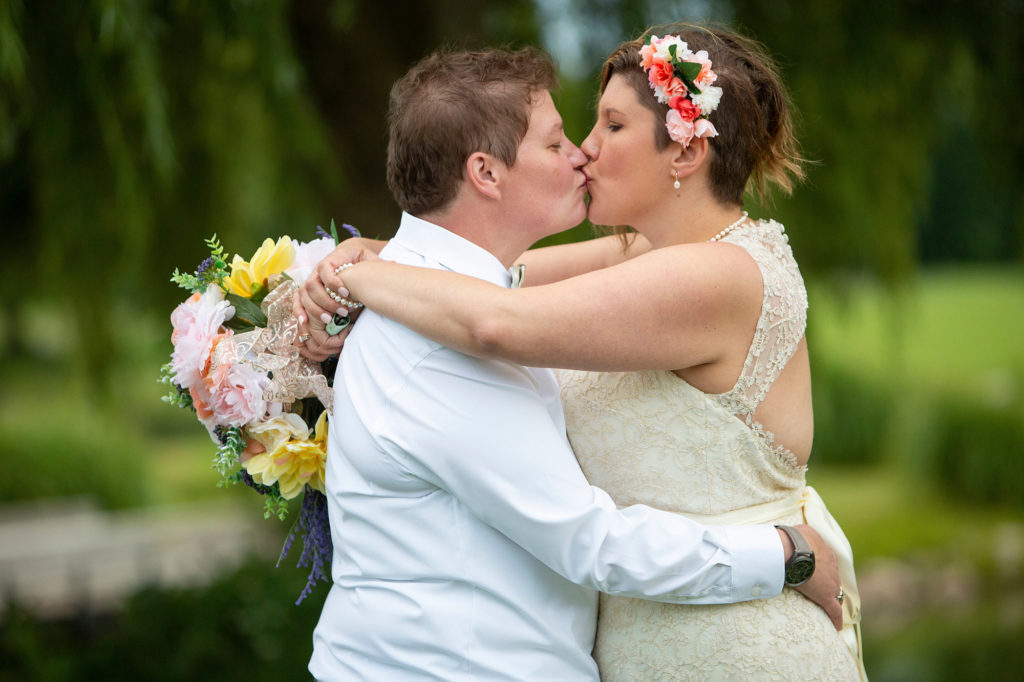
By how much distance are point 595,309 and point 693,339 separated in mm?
Answer: 226

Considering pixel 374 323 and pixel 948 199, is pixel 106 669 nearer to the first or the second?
pixel 374 323

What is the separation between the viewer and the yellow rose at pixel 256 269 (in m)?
2.19

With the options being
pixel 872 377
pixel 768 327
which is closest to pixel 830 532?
pixel 768 327

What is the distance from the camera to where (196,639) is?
450 centimetres

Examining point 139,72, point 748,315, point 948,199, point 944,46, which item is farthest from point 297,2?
point 948,199

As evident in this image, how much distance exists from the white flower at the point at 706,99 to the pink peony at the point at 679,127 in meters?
0.04

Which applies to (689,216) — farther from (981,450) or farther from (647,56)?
(981,450)

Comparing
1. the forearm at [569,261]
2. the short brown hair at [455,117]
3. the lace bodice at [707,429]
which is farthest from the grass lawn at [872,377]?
the short brown hair at [455,117]

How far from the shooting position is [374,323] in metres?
1.94

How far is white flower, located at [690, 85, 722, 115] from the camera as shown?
1.98 meters

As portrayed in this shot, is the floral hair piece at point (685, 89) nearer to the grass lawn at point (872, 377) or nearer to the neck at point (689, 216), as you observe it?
the neck at point (689, 216)

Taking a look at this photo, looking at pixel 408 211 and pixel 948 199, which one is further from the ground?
pixel 408 211

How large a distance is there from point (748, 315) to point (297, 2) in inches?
135

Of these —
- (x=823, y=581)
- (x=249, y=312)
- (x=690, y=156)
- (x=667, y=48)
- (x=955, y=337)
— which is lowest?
(x=955, y=337)
